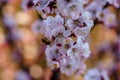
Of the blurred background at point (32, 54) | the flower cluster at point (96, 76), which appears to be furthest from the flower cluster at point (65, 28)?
the blurred background at point (32, 54)

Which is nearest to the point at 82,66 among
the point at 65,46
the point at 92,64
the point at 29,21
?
the point at 65,46

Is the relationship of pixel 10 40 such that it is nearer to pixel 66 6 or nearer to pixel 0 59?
pixel 0 59

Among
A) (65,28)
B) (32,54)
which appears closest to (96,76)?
(65,28)

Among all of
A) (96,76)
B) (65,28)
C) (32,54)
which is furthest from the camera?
(32,54)

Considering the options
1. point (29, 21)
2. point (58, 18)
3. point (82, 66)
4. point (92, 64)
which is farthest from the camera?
point (29, 21)

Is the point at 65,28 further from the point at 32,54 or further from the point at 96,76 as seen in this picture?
the point at 32,54

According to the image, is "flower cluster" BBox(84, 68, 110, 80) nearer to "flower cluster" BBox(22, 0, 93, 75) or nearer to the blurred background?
"flower cluster" BBox(22, 0, 93, 75)

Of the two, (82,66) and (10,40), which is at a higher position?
(10,40)

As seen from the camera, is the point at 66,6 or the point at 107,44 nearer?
the point at 66,6
